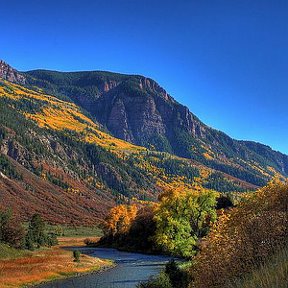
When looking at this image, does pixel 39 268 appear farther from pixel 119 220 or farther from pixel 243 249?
pixel 119 220

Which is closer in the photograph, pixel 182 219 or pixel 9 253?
pixel 182 219

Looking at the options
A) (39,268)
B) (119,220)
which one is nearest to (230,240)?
(39,268)

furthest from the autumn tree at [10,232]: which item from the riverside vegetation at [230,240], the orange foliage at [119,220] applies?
the orange foliage at [119,220]

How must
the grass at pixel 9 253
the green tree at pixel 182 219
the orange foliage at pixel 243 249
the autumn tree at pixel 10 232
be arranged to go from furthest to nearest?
the autumn tree at pixel 10 232, the grass at pixel 9 253, the green tree at pixel 182 219, the orange foliage at pixel 243 249

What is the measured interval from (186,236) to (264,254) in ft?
197

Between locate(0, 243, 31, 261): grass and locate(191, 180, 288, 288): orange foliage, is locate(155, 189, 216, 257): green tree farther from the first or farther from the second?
locate(191, 180, 288, 288): orange foliage

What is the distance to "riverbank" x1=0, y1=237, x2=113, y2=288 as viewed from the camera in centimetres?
6802

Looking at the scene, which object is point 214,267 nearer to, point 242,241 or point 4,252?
point 242,241

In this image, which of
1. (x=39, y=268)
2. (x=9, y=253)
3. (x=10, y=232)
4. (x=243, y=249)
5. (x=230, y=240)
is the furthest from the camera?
(x=10, y=232)

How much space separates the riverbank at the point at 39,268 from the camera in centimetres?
6802

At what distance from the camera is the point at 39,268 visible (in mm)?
80312

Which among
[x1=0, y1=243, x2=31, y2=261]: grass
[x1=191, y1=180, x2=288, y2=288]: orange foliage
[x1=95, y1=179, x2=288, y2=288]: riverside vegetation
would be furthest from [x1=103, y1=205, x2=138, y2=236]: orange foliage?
[x1=191, y1=180, x2=288, y2=288]: orange foliage

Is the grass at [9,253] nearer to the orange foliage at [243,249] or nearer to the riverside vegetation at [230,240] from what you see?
the riverside vegetation at [230,240]

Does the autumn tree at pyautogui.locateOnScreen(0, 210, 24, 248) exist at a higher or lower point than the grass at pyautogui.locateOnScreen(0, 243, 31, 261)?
higher
